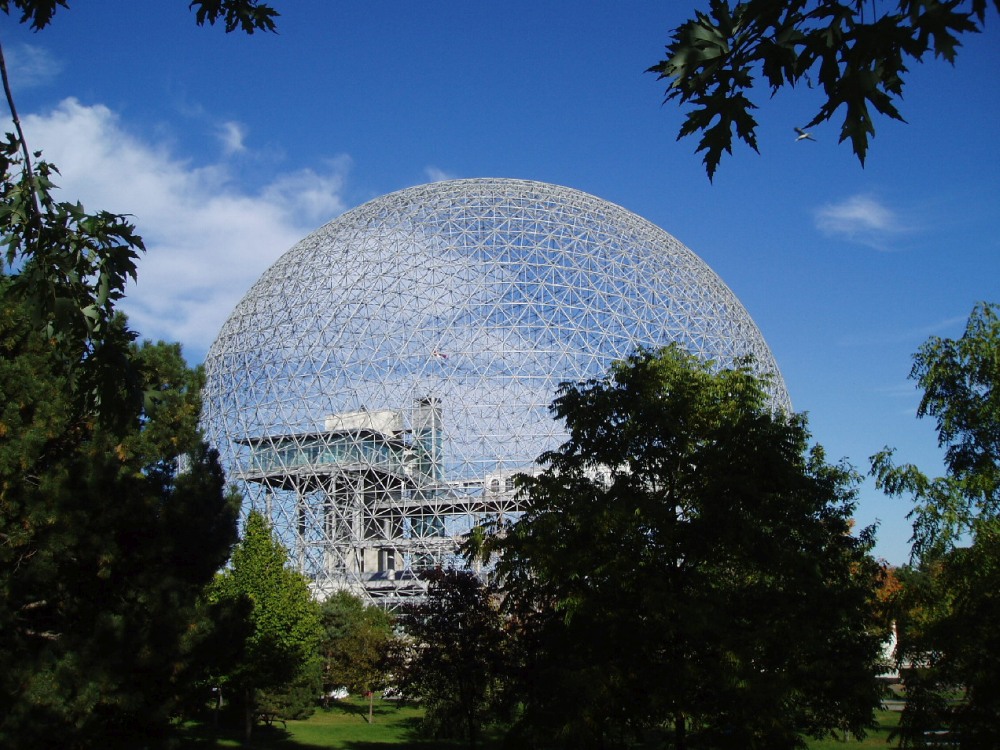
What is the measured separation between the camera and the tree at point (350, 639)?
91.6 ft

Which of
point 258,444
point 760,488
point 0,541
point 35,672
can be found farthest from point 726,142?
point 258,444

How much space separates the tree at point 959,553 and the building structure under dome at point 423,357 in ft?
65.9

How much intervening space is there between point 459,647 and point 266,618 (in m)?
5.97

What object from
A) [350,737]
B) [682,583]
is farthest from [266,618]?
[682,583]

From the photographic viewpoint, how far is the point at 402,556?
119 feet

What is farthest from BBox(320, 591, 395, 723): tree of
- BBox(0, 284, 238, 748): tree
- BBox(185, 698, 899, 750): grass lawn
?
BBox(0, 284, 238, 748): tree

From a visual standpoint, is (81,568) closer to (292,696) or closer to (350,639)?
(292,696)

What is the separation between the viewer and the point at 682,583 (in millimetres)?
11055

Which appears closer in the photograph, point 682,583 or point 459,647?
point 682,583

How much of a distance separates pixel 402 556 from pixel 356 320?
33.7 ft

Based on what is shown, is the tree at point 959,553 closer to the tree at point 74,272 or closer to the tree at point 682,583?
the tree at point 682,583

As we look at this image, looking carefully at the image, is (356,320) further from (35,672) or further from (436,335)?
(35,672)

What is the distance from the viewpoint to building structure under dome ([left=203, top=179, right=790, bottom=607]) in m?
32.0

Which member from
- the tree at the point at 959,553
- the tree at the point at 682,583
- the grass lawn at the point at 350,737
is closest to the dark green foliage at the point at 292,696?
the grass lawn at the point at 350,737
